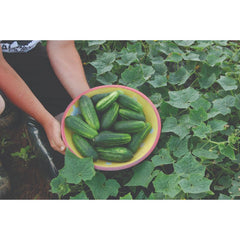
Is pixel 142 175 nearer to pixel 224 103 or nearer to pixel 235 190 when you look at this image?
pixel 235 190

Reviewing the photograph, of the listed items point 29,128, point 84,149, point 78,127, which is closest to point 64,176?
point 84,149

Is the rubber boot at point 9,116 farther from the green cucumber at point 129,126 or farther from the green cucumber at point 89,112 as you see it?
the green cucumber at point 129,126

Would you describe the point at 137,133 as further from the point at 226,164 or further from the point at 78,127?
the point at 226,164

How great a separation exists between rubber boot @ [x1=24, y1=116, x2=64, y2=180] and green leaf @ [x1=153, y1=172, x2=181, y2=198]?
731 millimetres

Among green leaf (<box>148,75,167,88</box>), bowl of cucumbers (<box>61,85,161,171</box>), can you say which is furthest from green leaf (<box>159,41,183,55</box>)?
bowl of cucumbers (<box>61,85,161,171</box>)

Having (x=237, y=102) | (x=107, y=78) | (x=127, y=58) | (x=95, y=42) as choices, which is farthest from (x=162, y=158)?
(x=95, y=42)

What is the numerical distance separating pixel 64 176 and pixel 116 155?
1.06 feet

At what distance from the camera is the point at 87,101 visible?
1.73 metres

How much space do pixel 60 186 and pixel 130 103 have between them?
2.18ft

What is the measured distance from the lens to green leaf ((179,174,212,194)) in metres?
1.44

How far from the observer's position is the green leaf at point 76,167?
1491mm

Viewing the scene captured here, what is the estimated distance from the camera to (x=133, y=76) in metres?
2.08

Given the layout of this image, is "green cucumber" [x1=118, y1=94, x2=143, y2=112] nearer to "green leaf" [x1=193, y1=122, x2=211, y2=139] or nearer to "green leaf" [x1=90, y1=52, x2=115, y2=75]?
"green leaf" [x1=193, y1=122, x2=211, y2=139]

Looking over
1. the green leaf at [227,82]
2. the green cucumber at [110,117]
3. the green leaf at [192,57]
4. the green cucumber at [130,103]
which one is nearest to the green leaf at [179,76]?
the green leaf at [192,57]
